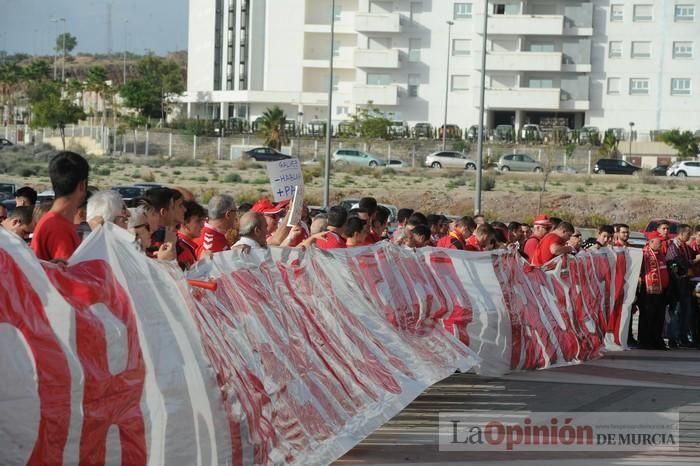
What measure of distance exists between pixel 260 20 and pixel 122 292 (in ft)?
323

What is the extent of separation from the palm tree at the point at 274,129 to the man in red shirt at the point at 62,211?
7845cm

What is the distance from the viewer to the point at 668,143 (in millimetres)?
82688

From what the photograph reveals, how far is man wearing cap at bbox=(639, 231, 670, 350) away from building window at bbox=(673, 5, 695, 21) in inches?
2942


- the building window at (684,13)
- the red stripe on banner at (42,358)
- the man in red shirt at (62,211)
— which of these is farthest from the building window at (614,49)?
the red stripe on banner at (42,358)

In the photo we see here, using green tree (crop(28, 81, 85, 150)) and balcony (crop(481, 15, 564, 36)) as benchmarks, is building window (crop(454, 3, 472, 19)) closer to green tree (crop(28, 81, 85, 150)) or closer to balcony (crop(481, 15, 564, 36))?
balcony (crop(481, 15, 564, 36))

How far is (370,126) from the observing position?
83812 mm

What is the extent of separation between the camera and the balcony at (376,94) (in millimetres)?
92500

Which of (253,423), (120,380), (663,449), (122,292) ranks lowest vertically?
(663,449)

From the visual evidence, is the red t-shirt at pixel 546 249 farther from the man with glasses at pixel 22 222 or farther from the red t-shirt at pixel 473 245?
the man with glasses at pixel 22 222

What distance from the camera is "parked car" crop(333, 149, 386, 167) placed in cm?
7656

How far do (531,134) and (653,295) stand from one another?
220ft

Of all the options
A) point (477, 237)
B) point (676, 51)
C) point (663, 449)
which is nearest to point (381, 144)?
point (676, 51)

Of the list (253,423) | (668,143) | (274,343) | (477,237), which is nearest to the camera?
(253,423)

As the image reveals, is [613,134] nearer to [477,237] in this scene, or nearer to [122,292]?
[477,237]
